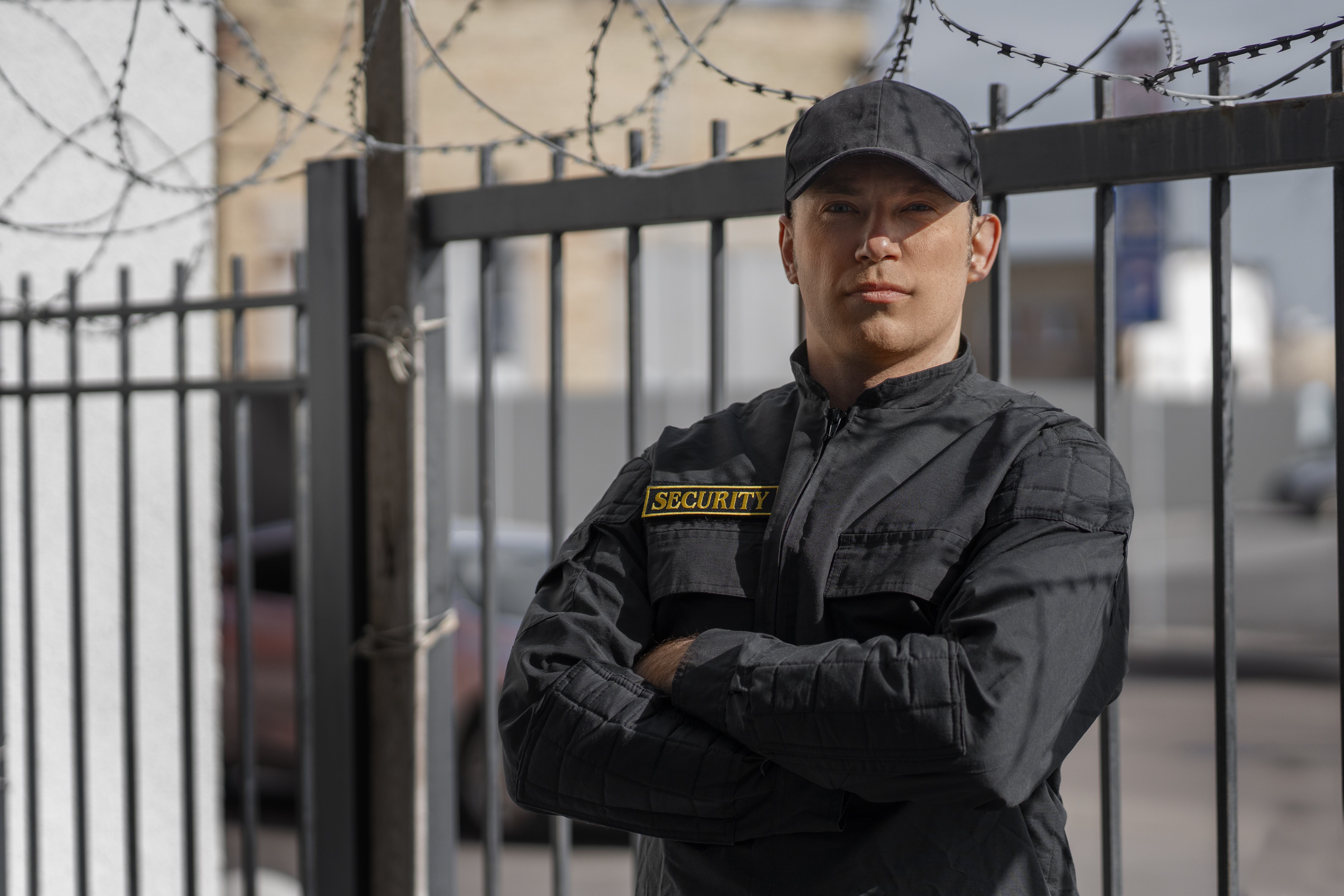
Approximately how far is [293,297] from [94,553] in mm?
1505

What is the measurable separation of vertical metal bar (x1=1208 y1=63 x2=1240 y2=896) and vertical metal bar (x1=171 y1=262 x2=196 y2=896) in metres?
2.03

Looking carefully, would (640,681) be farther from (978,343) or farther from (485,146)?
(978,343)

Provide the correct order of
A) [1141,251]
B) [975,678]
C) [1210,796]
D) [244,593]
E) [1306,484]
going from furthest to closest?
[1306,484] → [1141,251] → [1210,796] → [244,593] → [975,678]

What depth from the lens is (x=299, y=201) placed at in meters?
15.1

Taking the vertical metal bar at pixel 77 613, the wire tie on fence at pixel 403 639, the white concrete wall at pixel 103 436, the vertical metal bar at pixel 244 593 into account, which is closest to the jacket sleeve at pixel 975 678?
the wire tie on fence at pixel 403 639

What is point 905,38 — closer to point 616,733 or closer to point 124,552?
point 616,733

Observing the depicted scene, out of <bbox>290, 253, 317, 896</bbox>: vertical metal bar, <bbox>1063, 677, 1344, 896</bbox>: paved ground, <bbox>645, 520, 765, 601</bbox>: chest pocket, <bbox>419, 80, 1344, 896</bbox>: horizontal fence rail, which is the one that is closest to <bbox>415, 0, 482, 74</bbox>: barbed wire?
<bbox>419, 80, 1344, 896</bbox>: horizontal fence rail

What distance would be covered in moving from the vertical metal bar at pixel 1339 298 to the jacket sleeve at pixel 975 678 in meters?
0.52

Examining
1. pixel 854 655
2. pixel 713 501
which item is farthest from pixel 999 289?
pixel 854 655

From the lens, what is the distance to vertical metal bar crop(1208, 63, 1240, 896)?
1804 millimetres

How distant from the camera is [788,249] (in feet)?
5.78

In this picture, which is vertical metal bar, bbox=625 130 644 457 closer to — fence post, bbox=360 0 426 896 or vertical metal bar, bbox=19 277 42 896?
fence post, bbox=360 0 426 896

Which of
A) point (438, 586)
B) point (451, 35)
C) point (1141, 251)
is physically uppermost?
point (1141, 251)

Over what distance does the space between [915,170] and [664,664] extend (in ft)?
2.32
